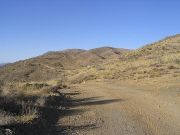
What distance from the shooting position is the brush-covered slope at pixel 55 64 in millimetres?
69912

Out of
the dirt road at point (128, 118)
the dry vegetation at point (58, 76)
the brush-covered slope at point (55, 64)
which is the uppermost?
the brush-covered slope at point (55, 64)

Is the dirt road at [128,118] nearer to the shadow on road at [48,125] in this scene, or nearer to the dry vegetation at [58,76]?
the shadow on road at [48,125]

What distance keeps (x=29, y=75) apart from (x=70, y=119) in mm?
52860

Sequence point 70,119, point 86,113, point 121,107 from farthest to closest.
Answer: point 121,107 → point 86,113 → point 70,119

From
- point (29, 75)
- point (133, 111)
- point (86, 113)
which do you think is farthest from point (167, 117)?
point (29, 75)

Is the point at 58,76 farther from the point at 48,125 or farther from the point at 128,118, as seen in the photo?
the point at 48,125

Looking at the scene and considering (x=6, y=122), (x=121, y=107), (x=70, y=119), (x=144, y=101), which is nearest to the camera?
(x=6, y=122)

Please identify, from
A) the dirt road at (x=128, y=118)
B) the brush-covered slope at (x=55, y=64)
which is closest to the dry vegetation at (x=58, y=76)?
the brush-covered slope at (x=55, y=64)

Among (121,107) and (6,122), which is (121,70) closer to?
(121,107)

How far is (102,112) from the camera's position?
680 inches

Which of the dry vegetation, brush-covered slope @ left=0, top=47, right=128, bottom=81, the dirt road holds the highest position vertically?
brush-covered slope @ left=0, top=47, right=128, bottom=81

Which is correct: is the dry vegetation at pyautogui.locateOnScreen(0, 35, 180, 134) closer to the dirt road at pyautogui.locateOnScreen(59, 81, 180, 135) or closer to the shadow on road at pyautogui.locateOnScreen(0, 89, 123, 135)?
the shadow on road at pyautogui.locateOnScreen(0, 89, 123, 135)

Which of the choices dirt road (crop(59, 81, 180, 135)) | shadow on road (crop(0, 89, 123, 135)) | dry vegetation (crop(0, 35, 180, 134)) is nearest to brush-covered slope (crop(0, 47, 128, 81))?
dry vegetation (crop(0, 35, 180, 134))

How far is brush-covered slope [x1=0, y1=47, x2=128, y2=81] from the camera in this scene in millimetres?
69912
